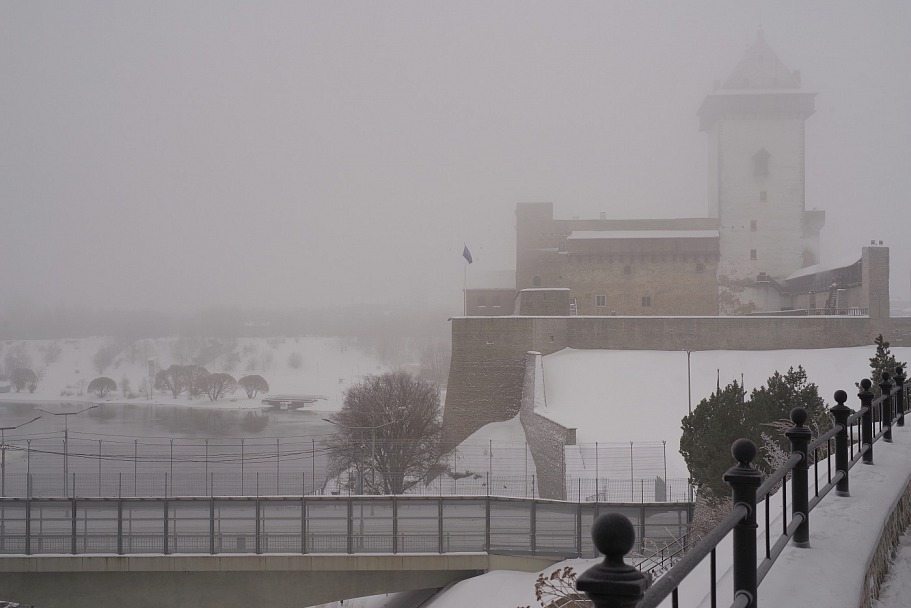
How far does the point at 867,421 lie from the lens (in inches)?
240

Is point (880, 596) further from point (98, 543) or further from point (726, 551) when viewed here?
point (98, 543)

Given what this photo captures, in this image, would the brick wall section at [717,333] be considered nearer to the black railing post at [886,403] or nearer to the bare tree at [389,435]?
the bare tree at [389,435]

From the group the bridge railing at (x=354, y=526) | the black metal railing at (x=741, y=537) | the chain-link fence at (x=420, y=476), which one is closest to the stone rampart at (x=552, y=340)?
the chain-link fence at (x=420, y=476)

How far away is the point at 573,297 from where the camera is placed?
43094 millimetres

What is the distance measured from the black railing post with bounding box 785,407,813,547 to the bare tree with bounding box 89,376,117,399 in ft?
287

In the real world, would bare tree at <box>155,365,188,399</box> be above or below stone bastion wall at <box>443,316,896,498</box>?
below

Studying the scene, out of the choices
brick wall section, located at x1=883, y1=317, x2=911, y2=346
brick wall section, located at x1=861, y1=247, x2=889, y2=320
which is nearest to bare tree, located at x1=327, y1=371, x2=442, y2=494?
brick wall section, located at x1=861, y1=247, x2=889, y2=320

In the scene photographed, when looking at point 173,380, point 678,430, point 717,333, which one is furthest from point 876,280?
point 173,380

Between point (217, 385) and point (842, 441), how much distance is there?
76.5 metres

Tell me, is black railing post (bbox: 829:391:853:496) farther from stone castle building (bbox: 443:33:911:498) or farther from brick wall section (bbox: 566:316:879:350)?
brick wall section (bbox: 566:316:879:350)

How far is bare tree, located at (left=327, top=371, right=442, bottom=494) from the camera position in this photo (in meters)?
28.2

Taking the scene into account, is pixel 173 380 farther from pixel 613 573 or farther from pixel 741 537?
pixel 613 573

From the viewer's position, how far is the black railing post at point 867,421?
5.82 metres

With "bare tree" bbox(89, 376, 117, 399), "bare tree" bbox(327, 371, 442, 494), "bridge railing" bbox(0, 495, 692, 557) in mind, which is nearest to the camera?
"bridge railing" bbox(0, 495, 692, 557)
